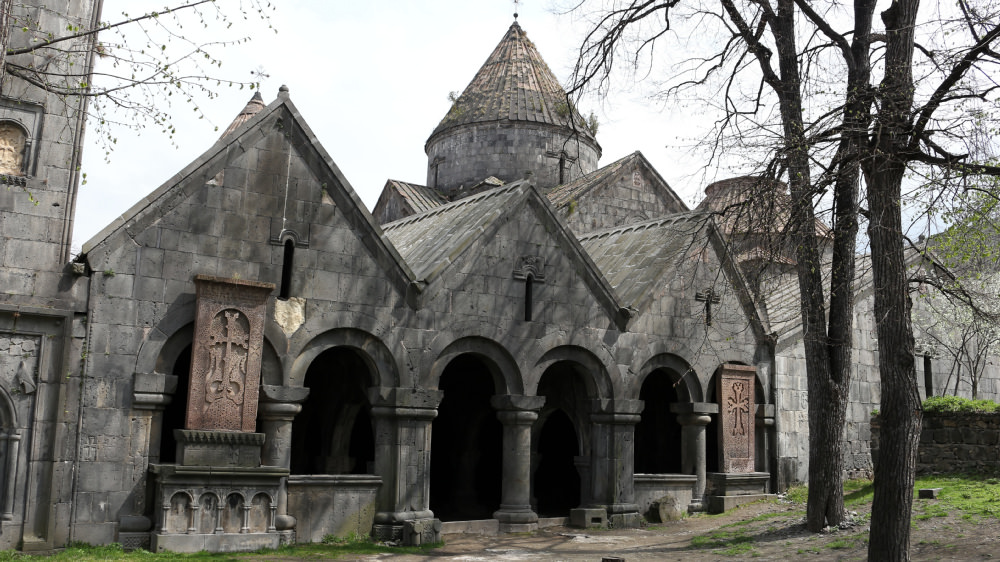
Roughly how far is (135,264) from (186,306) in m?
0.88

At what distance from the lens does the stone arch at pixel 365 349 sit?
13359mm

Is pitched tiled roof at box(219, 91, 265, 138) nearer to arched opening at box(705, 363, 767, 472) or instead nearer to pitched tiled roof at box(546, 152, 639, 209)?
pitched tiled roof at box(546, 152, 639, 209)

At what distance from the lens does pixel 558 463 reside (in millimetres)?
19750

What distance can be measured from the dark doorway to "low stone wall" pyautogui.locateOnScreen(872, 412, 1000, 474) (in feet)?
20.8

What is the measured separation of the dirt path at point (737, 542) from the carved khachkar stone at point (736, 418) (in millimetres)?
1894

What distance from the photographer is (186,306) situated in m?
12.4

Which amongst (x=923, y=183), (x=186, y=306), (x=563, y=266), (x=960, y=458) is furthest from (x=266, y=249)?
(x=960, y=458)

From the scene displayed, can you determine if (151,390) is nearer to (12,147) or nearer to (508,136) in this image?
(12,147)

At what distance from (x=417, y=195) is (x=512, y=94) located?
426cm

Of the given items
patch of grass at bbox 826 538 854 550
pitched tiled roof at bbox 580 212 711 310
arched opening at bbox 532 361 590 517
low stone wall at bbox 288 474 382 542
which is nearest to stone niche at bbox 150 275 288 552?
low stone wall at bbox 288 474 382 542

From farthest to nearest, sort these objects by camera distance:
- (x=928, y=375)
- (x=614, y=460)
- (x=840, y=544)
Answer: (x=928, y=375), (x=614, y=460), (x=840, y=544)

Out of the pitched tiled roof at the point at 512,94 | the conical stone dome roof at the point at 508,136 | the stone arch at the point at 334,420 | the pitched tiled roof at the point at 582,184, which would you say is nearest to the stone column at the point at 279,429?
the stone arch at the point at 334,420

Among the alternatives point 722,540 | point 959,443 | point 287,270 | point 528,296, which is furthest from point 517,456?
point 959,443

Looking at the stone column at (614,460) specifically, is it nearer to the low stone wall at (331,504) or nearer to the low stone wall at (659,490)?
the low stone wall at (659,490)
